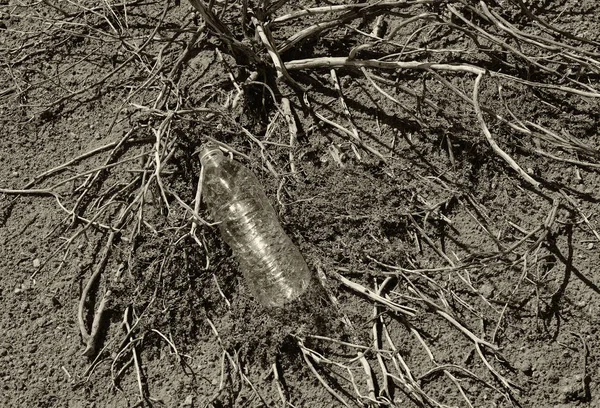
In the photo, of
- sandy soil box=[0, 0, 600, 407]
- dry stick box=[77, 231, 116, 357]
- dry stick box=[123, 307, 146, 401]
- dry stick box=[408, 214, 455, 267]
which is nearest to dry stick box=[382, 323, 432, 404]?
sandy soil box=[0, 0, 600, 407]

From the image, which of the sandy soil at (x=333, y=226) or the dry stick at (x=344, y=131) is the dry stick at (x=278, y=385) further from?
the dry stick at (x=344, y=131)

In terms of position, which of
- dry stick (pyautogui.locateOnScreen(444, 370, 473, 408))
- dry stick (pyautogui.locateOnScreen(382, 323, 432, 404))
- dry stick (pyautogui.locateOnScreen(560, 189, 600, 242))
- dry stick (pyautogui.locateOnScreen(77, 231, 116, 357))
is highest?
dry stick (pyautogui.locateOnScreen(77, 231, 116, 357))

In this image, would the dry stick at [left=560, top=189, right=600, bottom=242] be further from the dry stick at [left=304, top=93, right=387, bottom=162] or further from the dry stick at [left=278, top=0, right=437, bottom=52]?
the dry stick at [left=278, top=0, right=437, bottom=52]

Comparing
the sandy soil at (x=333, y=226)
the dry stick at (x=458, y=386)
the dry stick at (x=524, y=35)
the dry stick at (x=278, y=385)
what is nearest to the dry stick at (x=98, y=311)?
the sandy soil at (x=333, y=226)

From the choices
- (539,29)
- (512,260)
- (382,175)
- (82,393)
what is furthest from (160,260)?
(539,29)

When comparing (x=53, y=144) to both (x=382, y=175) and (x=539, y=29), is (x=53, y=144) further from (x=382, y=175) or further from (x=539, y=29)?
(x=539, y=29)

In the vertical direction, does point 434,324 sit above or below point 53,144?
below
